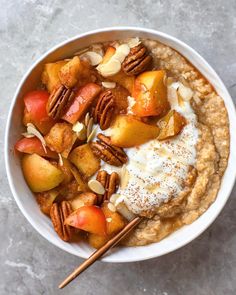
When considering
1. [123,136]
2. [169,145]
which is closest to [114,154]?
[123,136]

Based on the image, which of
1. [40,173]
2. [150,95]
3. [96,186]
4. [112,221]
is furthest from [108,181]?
[150,95]

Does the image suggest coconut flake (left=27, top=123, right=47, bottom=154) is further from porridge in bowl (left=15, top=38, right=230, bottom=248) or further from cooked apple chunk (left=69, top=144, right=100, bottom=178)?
cooked apple chunk (left=69, top=144, right=100, bottom=178)

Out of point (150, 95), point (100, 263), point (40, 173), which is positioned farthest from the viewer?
point (100, 263)

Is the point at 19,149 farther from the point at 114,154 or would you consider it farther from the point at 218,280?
the point at 218,280

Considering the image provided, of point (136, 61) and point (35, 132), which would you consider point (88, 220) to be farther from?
point (136, 61)

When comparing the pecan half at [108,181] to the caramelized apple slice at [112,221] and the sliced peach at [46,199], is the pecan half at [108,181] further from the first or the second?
the sliced peach at [46,199]
